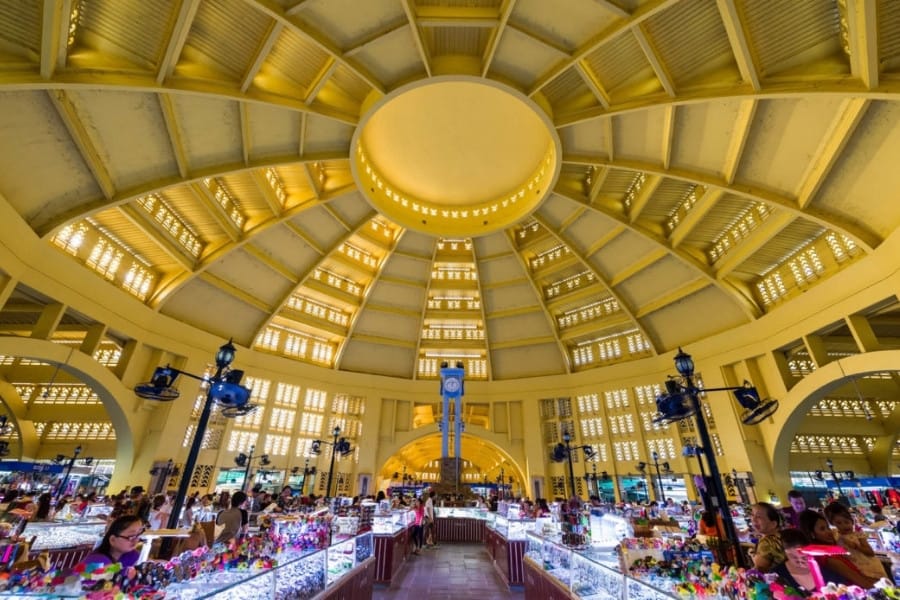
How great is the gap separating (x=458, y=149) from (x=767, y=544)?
1776cm

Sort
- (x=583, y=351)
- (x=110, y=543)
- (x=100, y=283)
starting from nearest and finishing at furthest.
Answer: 1. (x=110, y=543)
2. (x=100, y=283)
3. (x=583, y=351)

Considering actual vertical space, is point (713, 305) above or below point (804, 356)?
above

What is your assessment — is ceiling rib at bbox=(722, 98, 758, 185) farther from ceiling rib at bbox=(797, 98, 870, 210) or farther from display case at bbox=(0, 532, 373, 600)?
display case at bbox=(0, 532, 373, 600)

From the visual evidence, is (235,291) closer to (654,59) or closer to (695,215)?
(654,59)

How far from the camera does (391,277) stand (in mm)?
26312

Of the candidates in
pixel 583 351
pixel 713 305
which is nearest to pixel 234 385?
pixel 713 305

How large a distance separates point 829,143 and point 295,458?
29.1 m

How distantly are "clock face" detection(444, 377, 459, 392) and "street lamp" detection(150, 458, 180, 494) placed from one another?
47.3 ft

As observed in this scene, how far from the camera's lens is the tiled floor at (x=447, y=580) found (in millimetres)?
7879

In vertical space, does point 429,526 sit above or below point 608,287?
below

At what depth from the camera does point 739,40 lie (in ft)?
31.6

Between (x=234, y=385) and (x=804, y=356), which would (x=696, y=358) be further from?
(x=234, y=385)

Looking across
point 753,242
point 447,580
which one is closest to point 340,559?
point 447,580

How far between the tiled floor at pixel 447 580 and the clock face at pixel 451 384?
1132 cm
